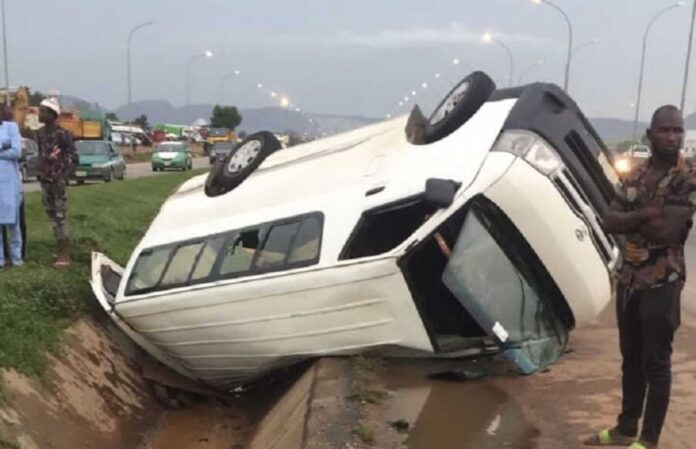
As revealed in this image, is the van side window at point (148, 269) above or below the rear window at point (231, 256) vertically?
below

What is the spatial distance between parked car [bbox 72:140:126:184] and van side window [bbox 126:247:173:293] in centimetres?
2050

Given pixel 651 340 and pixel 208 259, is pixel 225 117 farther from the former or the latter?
pixel 651 340

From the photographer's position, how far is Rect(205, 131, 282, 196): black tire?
7.41m

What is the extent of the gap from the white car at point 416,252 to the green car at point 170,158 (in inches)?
1286

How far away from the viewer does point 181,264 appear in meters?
6.72

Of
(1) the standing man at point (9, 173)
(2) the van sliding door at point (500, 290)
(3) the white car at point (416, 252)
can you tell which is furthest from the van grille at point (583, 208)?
(1) the standing man at point (9, 173)

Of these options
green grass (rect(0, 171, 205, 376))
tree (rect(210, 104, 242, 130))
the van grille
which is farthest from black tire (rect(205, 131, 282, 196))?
tree (rect(210, 104, 242, 130))

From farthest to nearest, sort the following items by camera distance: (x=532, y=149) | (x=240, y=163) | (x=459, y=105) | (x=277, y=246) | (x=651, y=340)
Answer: (x=240, y=163)
(x=459, y=105)
(x=277, y=246)
(x=532, y=149)
(x=651, y=340)

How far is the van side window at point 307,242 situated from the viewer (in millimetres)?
6035

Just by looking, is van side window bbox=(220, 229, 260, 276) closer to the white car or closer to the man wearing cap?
the white car

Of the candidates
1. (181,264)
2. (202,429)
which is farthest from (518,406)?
(202,429)

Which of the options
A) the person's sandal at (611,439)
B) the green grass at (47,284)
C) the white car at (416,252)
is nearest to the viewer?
the person's sandal at (611,439)

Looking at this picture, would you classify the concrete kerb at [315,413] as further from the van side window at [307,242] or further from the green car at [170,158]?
the green car at [170,158]

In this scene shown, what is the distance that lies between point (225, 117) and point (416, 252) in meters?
95.7
